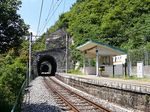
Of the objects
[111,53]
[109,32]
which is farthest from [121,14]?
[111,53]

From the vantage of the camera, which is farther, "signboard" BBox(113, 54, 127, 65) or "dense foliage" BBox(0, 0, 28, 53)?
"signboard" BBox(113, 54, 127, 65)

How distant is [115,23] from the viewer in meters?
51.1

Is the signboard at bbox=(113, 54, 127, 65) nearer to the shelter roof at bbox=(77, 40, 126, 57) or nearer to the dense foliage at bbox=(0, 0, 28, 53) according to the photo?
the shelter roof at bbox=(77, 40, 126, 57)

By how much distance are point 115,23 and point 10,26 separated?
37.0 meters

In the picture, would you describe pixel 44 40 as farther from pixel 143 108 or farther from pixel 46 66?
pixel 143 108

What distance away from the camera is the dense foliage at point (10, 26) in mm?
14789

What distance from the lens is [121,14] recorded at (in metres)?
52.0

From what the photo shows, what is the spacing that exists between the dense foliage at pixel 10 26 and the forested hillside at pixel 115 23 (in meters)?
27.6

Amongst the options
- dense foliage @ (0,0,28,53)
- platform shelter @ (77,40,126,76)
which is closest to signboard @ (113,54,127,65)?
platform shelter @ (77,40,126,76)

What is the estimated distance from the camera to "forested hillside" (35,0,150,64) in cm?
4662

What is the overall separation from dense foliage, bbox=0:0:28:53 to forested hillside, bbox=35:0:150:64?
1085 inches

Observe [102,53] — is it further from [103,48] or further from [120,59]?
[120,59]

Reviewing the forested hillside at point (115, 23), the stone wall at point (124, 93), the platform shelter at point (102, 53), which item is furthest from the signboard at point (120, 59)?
the forested hillside at point (115, 23)

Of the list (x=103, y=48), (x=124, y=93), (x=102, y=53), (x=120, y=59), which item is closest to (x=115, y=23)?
(x=102, y=53)
